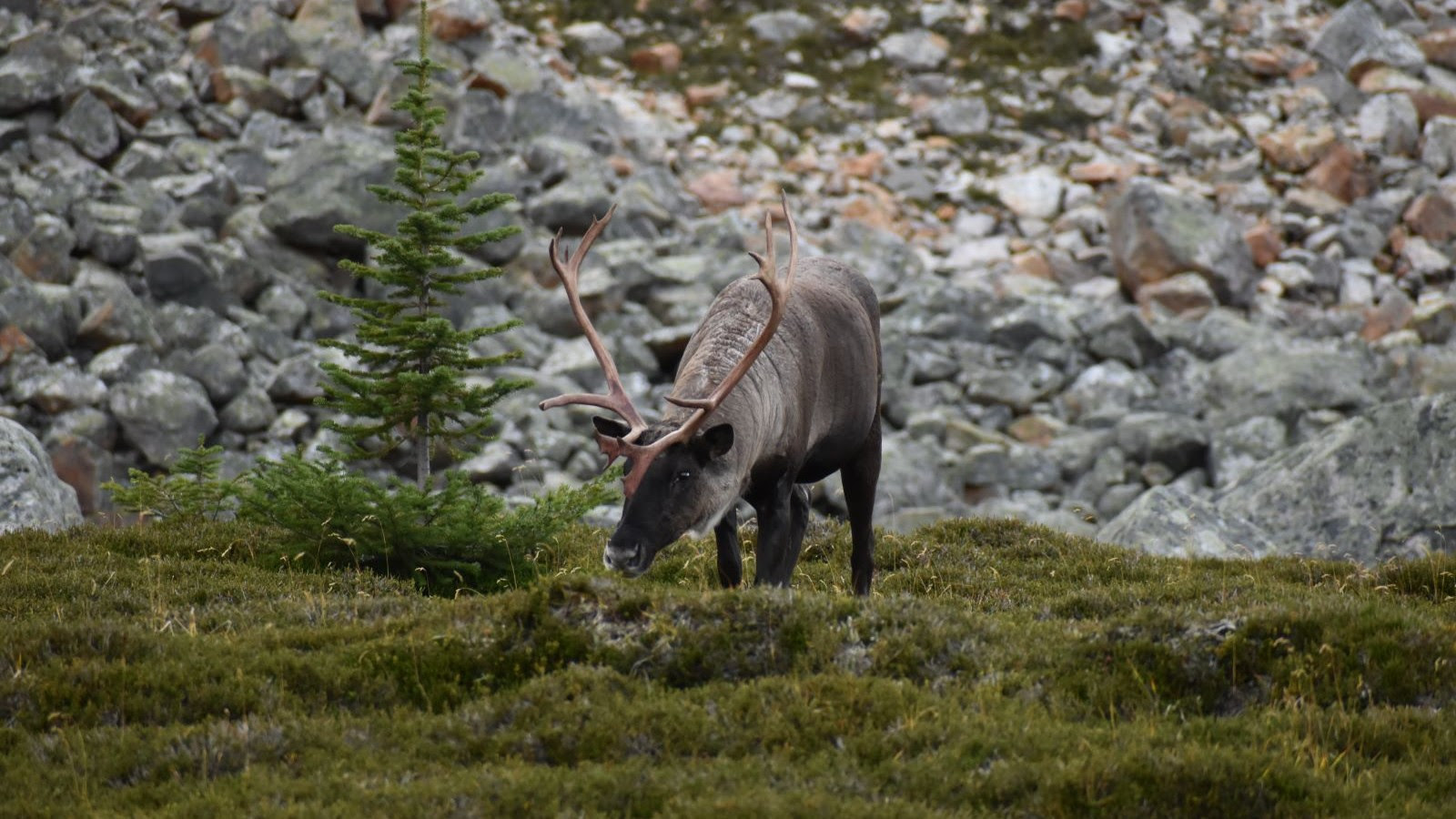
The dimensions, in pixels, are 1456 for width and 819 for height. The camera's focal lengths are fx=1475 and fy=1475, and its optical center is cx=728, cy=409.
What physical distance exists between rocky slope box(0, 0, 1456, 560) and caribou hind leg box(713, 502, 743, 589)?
34.6ft

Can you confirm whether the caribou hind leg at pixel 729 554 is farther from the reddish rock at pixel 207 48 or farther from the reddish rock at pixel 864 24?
the reddish rock at pixel 864 24

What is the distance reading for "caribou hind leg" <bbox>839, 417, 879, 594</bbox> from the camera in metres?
12.4

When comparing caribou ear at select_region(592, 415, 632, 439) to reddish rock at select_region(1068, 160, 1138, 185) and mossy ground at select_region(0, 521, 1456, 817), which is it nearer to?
mossy ground at select_region(0, 521, 1456, 817)

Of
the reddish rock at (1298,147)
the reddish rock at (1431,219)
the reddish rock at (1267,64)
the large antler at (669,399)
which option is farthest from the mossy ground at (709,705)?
the reddish rock at (1267,64)

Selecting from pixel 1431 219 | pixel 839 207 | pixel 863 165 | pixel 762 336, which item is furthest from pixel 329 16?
pixel 762 336

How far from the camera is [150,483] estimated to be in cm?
1353

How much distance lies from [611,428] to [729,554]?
1.49 m

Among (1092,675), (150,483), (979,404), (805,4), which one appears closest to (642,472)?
(1092,675)

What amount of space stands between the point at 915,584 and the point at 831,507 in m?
13.3

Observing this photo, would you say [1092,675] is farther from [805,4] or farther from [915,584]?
[805,4]

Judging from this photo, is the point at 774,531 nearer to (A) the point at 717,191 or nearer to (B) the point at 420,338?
(B) the point at 420,338

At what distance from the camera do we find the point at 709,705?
26.5ft

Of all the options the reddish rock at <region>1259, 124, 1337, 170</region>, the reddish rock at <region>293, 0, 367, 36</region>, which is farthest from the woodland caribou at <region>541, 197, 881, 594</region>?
the reddish rock at <region>1259, 124, 1337, 170</region>

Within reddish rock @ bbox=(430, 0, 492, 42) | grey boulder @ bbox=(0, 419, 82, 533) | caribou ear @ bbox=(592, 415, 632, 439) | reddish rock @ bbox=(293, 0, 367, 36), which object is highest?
caribou ear @ bbox=(592, 415, 632, 439)
